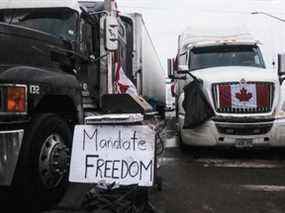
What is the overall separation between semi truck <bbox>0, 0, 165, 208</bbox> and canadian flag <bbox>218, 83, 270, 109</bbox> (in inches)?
71.6

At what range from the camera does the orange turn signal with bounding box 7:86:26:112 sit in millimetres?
4984

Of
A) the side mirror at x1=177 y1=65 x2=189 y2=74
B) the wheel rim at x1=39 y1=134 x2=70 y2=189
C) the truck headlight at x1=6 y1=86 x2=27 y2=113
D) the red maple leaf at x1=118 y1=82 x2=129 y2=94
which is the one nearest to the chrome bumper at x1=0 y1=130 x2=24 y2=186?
the truck headlight at x1=6 y1=86 x2=27 y2=113

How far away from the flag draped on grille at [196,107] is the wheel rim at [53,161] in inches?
147

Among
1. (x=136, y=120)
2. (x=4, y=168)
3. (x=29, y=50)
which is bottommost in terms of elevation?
(x=4, y=168)

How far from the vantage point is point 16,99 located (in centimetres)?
Result: 506

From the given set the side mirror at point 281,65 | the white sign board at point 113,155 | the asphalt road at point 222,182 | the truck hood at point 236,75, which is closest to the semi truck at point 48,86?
the white sign board at point 113,155

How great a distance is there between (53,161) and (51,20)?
2629mm

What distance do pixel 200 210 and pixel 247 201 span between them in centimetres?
71

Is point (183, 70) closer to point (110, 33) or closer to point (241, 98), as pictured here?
point (241, 98)

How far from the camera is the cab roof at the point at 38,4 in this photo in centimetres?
755

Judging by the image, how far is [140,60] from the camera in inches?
494

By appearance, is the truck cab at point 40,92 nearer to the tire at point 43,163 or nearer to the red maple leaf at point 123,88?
the tire at point 43,163

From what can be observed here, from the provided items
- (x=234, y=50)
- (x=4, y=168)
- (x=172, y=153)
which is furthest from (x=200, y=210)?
(x=234, y=50)

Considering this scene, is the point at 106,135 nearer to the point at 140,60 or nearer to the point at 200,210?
A: the point at 200,210
